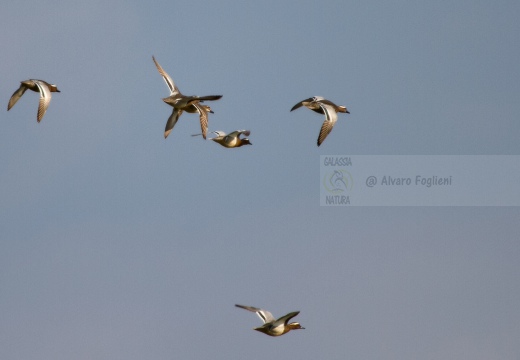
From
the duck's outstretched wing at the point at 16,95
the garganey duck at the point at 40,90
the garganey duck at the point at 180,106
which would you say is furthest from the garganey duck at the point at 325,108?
the duck's outstretched wing at the point at 16,95

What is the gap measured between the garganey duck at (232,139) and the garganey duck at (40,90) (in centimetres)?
921

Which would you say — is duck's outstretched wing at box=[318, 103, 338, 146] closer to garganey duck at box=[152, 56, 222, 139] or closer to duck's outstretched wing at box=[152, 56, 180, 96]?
garganey duck at box=[152, 56, 222, 139]

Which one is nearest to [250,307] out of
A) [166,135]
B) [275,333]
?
[275,333]

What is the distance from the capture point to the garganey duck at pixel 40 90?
6606 cm

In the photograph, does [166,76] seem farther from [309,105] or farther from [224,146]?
[309,105]

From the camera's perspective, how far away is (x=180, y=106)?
218ft

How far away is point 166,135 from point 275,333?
11911mm

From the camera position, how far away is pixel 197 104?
6556 cm

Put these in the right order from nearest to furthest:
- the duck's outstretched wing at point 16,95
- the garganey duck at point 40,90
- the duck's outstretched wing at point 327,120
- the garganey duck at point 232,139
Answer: the duck's outstretched wing at point 327,120, the garganey duck at point 40,90, the duck's outstretched wing at point 16,95, the garganey duck at point 232,139

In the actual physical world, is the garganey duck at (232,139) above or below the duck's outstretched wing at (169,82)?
below

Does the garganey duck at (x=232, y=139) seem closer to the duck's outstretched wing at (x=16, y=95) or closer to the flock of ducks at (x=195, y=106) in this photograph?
the flock of ducks at (x=195, y=106)

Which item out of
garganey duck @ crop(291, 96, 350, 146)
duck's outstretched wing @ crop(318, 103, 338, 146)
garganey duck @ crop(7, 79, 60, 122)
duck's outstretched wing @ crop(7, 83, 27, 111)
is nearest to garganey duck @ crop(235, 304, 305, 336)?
duck's outstretched wing @ crop(318, 103, 338, 146)

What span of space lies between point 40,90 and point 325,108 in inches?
621

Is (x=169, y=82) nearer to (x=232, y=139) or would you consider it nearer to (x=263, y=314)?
(x=232, y=139)
